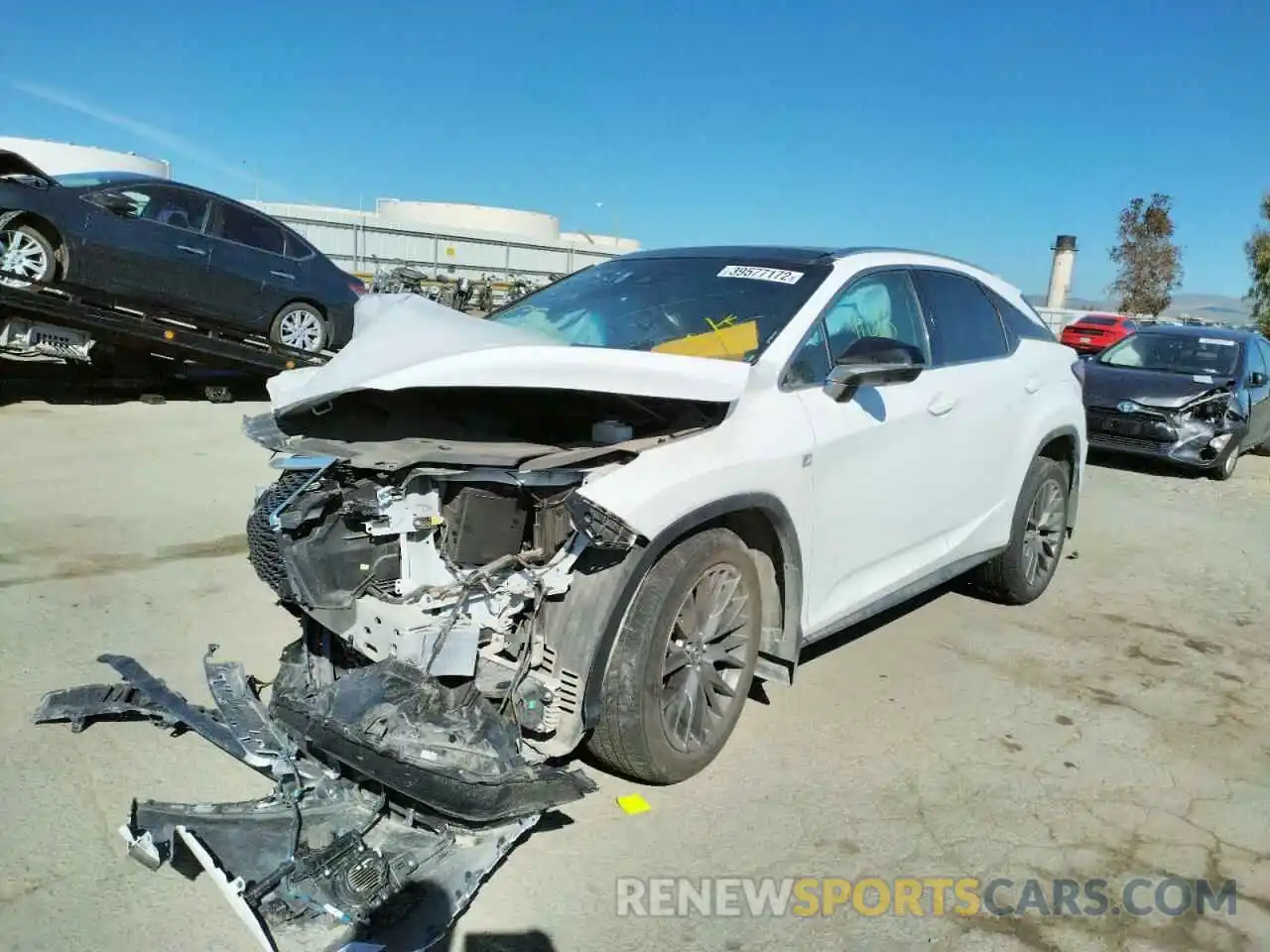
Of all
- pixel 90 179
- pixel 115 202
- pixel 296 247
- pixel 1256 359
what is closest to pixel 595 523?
pixel 115 202

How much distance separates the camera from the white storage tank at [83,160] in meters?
29.9

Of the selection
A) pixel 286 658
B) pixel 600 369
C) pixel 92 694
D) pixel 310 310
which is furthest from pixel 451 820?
pixel 310 310

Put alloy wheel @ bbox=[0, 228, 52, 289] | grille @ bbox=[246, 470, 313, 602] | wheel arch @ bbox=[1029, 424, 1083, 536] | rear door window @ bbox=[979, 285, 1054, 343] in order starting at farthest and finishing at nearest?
alloy wheel @ bbox=[0, 228, 52, 289] < wheel arch @ bbox=[1029, 424, 1083, 536] < rear door window @ bbox=[979, 285, 1054, 343] < grille @ bbox=[246, 470, 313, 602]

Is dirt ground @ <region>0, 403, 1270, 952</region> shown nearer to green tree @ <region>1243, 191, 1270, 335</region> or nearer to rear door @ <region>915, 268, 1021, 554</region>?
rear door @ <region>915, 268, 1021, 554</region>

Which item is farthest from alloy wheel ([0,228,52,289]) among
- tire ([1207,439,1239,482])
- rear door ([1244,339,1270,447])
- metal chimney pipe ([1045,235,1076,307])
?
metal chimney pipe ([1045,235,1076,307])

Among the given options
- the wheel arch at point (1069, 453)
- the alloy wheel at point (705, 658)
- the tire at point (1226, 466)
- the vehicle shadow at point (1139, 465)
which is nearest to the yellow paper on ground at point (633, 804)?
the alloy wheel at point (705, 658)

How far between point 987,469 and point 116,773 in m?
3.88

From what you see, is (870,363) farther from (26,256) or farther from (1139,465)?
(1139,465)

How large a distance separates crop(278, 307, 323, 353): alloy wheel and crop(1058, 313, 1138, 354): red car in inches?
715

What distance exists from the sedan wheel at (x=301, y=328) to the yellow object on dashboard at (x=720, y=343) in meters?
7.75

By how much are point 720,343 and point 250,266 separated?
8.05 metres

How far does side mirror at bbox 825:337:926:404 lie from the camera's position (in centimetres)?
359

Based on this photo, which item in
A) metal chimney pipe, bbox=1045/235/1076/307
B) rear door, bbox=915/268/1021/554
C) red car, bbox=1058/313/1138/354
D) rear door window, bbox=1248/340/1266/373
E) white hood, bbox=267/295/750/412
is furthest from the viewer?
metal chimney pipe, bbox=1045/235/1076/307

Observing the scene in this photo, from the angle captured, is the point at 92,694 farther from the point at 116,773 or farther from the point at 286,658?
the point at 286,658
